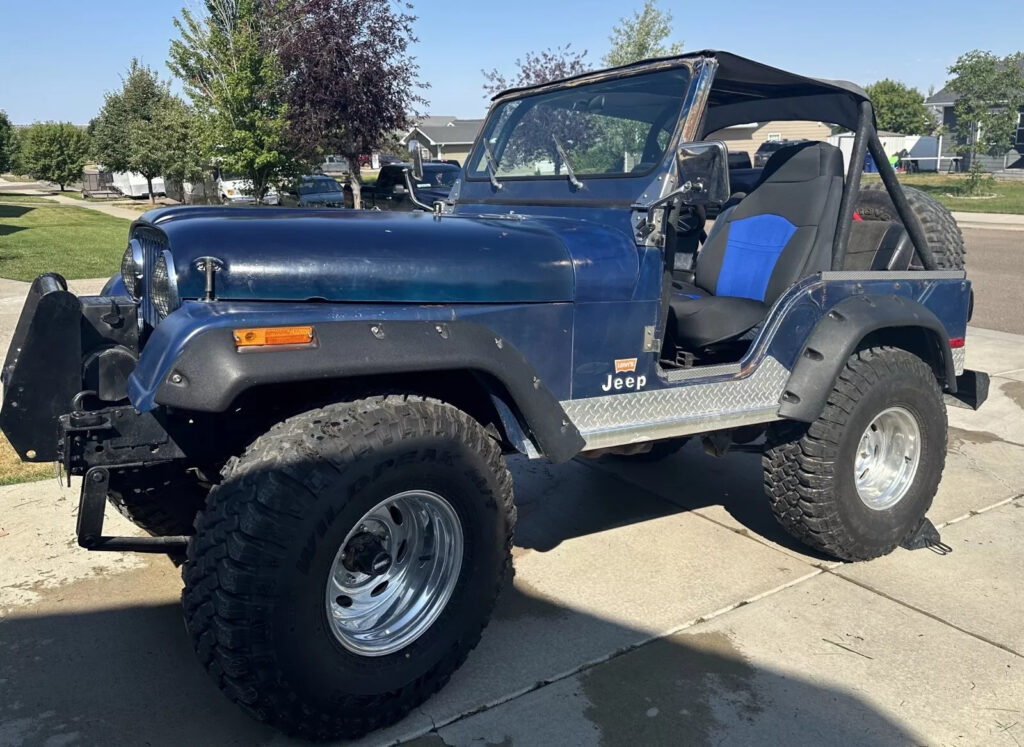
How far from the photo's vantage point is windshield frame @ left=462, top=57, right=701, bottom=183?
3.36m

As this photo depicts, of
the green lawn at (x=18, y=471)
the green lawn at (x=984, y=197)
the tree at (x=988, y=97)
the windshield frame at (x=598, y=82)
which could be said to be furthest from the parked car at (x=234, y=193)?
the tree at (x=988, y=97)

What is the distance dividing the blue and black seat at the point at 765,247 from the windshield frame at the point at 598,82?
70 cm

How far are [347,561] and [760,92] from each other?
9.83 feet

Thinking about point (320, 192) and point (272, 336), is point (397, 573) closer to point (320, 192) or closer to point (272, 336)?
A: point (272, 336)

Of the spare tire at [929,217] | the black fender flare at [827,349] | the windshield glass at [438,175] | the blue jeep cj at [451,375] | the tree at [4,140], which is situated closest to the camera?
the blue jeep cj at [451,375]

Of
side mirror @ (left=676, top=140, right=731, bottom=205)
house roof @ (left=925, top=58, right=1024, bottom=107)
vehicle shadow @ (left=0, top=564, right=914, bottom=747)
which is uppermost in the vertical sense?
house roof @ (left=925, top=58, right=1024, bottom=107)

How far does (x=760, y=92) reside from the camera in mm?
Answer: 4223

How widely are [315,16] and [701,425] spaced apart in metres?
16.0

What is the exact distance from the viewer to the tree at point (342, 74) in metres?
16.9

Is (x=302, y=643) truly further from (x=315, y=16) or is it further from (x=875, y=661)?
(x=315, y=16)

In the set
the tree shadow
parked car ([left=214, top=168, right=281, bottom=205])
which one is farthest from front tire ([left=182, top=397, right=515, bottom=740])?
the tree shadow

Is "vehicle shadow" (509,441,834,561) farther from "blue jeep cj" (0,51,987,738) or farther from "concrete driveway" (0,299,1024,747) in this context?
"blue jeep cj" (0,51,987,738)

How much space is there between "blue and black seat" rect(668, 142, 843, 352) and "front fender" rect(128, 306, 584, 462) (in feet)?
3.91

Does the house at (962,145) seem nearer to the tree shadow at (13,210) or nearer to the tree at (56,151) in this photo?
the tree shadow at (13,210)
